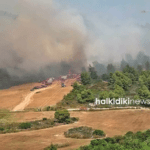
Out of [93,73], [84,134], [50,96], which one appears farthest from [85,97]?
[93,73]

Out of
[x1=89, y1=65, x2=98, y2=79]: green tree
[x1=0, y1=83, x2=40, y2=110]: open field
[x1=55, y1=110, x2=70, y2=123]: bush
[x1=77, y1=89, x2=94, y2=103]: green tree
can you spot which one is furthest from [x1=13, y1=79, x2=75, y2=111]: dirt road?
[x1=89, y1=65, x2=98, y2=79]: green tree

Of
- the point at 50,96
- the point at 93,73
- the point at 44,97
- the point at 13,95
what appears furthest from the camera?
the point at 93,73

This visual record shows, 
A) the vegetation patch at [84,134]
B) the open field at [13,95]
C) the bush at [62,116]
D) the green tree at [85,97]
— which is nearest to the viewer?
the vegetation patch at [84,134]

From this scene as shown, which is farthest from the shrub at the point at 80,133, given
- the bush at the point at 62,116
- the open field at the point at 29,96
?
the open field at the point at 29,96

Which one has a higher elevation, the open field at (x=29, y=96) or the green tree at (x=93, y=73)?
the green tree at (x=93, y=73)

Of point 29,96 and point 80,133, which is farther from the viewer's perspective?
point 29,96

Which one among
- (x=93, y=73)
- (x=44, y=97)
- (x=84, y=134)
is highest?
(x=93, y=73)

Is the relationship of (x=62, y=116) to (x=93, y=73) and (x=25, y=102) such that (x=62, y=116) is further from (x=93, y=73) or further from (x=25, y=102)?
(x=93, y=73)

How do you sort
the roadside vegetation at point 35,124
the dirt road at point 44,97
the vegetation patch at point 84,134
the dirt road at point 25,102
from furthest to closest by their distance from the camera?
1. the dirt road at point 44,97
2. the dirt road at point 25,102
3. the roadside vegetation at point 35,124
4. the vegetation patch at point 84,134

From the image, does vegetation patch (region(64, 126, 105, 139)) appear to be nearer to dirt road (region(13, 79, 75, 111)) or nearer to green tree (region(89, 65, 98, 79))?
dirt road (region(13, 79, 75, 111))

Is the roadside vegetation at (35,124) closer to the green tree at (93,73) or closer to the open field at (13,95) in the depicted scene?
the open field at (13,95)

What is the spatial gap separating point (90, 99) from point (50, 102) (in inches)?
569

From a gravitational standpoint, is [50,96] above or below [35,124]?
above

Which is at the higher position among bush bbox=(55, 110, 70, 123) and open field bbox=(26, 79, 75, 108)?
open field bbox=(26, 79, 75, 108)
